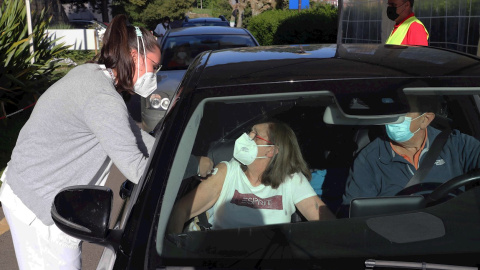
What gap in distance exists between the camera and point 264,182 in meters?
2.80

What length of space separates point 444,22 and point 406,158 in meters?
7.59

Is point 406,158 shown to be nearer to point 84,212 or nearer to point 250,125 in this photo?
point 250,125

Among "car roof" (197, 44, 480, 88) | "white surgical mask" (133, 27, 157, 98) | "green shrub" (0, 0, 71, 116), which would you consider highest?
"car roof" (197, 44, 480, 88)

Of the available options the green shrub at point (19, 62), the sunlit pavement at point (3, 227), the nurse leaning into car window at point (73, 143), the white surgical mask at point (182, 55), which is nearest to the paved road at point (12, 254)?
the sunlit pavement at point (3, 227)

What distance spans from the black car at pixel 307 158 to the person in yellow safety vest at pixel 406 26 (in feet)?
11.0

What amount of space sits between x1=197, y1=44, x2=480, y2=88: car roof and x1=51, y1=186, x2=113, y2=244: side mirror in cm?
60

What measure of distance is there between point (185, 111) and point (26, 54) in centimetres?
981

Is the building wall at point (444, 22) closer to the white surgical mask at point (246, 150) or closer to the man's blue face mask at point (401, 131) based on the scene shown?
the man's blue face mask at point (401, 131)

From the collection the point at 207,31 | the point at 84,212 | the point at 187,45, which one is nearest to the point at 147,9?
the point at 207,31

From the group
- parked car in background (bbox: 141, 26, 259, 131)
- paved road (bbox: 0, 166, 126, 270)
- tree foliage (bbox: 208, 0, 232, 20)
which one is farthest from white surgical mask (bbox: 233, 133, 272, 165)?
tree foliage (bbox: 208, 0, 232, 20)

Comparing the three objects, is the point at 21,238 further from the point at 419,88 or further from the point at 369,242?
the point at 419,88

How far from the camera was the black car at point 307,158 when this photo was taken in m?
2.05

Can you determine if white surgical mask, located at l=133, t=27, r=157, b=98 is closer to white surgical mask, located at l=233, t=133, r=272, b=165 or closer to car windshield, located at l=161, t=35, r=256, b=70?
white surgical mask, located at l=233, t=133, r=272, b=165

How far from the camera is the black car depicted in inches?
80.7
